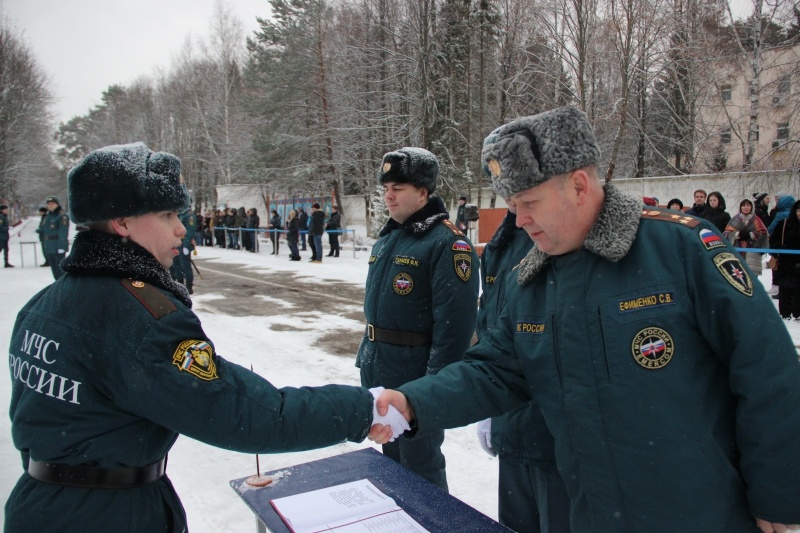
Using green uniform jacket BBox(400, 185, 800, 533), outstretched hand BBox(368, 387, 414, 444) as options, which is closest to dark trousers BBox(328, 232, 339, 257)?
outstretched hand BBox(368, 387, 414, 444)

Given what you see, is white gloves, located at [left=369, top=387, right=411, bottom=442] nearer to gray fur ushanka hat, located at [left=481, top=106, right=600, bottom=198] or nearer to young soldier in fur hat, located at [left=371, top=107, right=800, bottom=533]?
young soldier in fur hat, located at [left=371, top=107, right=800, bottom=533]

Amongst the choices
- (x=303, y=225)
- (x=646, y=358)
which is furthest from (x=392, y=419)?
(x=303, y=225)

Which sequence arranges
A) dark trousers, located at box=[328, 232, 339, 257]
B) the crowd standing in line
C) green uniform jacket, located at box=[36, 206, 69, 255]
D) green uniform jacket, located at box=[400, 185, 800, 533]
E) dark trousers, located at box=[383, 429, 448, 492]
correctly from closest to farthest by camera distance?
green uniform jacket, located at box=[400, 185, 800, 533]
dark trousers, located at box=[383, 429, 448, 492]
the crowd standing in line
green uniform jacket, located at box=[36, 206, 69, 255]
dark trousers, located at box=[328, 232, 339, 257]

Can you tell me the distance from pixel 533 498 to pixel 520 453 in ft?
1.02

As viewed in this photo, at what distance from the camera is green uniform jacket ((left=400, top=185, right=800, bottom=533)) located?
4.58 feet

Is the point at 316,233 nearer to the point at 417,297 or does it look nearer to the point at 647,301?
the point at 417,297

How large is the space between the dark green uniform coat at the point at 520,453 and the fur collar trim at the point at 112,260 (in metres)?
1.18

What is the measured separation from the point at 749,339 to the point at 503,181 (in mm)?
767

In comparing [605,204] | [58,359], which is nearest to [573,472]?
[605,204]

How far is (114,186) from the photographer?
1639 millimetres

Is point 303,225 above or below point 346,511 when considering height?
above

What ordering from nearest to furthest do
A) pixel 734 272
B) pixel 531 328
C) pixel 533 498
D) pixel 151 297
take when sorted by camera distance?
pixel 734 272
pixel 151 297
pixel 531 328
pixel 533 498

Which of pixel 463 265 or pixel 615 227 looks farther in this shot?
pixel 463 265

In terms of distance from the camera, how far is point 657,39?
1819 centimetres
